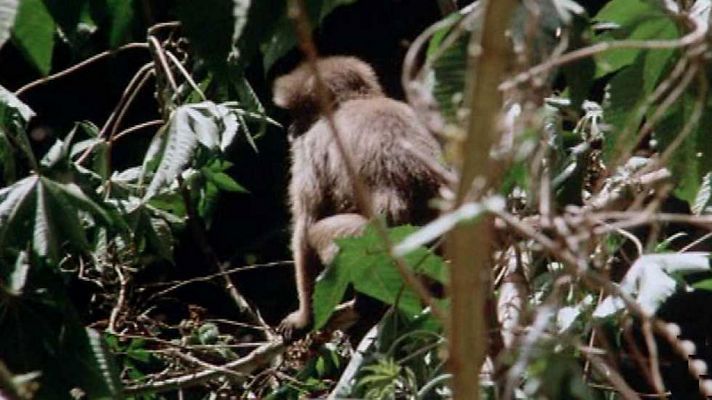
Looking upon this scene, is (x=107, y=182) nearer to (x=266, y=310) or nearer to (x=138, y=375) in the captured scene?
(x=138, y=375)

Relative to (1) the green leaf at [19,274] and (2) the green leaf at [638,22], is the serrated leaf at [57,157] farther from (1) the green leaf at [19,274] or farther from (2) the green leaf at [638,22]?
(2) the green leaf at [638,22]

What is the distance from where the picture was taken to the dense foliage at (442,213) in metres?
1.29

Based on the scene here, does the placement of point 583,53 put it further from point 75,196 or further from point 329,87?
point 329,87

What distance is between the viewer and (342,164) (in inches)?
195

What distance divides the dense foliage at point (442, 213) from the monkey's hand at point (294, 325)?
Result: 117mm

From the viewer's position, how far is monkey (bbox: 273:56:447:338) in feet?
15.8

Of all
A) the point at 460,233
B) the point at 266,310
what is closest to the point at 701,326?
the point at 266,310

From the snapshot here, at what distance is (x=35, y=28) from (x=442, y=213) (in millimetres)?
889

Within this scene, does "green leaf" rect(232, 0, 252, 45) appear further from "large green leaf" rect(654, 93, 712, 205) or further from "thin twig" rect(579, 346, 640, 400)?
"large green leaf" rect(654, 93, 712, 205)

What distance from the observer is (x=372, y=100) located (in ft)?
17.6

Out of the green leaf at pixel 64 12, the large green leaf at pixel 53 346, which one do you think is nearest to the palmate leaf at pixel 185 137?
the large green leaf at pixel 53 346

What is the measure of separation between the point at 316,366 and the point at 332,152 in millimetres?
1222

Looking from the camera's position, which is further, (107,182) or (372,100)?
(372,100)

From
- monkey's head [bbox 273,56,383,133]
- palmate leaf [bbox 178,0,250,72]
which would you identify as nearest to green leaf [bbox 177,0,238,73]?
palmate leaf [bbox 178,0,250,72]
